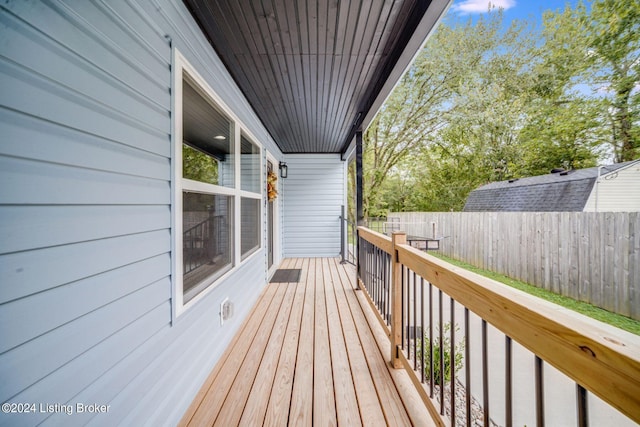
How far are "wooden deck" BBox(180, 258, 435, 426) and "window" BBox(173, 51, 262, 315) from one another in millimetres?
664

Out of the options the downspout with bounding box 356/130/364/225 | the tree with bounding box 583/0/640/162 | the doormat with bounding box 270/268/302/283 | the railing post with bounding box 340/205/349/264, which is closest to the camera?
the tree with bounding box 583/0/640/162

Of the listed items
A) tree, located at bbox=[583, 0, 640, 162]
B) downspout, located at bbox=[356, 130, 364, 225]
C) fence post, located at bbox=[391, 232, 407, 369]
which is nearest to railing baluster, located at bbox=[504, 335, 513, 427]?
fence post, located at bbox=[391, 232, 407, 369]

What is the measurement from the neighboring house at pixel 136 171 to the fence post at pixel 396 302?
1392 millimetres

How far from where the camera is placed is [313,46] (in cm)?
198

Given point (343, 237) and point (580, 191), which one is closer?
point (580, 191)

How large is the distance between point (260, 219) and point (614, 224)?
12.5ft

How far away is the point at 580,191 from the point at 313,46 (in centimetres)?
477

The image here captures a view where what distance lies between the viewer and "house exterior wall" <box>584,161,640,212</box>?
3.22 meters

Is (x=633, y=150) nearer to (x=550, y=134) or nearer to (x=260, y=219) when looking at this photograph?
(x=550, y=134)

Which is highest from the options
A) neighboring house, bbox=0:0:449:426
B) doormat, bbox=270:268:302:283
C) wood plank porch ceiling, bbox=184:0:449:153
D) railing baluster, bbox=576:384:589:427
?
wood plank porch ceiling, bbox=184:0:449:153

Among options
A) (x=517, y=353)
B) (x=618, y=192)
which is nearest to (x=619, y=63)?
(x=618, y=192)

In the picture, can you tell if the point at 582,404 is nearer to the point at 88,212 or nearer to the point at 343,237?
the point at 88,212

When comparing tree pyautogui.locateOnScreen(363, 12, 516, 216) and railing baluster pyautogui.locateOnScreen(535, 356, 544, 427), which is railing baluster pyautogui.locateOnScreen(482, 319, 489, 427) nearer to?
railing baluster pyautogui.locateOnScreen(535, 356, 544, 427)

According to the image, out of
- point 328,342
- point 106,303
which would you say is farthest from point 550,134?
point 106,303
